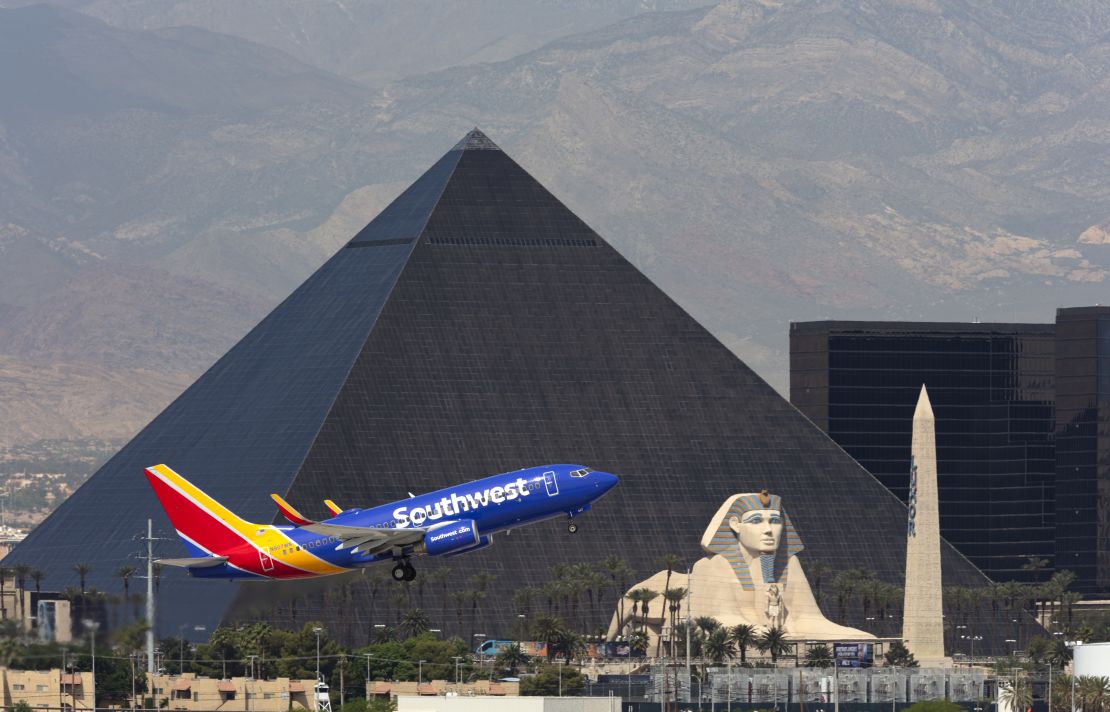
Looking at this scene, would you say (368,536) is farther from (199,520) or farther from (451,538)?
(199,520)

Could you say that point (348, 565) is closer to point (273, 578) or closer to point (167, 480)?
point (273, 578)

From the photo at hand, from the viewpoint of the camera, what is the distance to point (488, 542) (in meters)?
149

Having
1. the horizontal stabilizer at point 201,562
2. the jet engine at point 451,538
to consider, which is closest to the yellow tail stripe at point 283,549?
the horizontal stabilizer at point 201,562

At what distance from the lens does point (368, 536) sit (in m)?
146

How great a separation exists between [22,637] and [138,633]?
11061 mm

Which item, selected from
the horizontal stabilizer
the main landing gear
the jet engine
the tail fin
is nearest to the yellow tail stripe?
the tail fin

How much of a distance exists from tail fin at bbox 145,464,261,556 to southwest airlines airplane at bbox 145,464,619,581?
5 cm

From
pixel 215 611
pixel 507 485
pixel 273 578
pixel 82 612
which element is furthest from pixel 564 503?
pixel 215 611

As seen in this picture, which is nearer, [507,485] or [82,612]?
[82,612]

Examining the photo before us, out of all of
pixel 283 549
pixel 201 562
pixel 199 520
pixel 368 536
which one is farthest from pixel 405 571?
pixel 199 520

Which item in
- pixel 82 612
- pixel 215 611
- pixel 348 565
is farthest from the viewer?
pixel 215 611

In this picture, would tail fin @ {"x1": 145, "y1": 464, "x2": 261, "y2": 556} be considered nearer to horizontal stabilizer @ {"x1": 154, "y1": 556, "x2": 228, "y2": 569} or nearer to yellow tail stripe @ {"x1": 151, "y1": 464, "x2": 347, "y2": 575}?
yellow tail stripe @ {"x1": 151, "y1": 464, "x2": 347, "y2": 575}

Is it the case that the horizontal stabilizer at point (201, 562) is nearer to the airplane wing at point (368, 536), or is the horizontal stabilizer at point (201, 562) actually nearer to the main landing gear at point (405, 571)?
the airplane wing at point (368, 536)

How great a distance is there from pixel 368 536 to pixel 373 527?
14.0 ft
